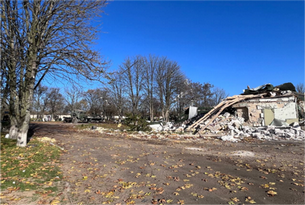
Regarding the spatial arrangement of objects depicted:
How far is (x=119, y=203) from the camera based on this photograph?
12.4ft

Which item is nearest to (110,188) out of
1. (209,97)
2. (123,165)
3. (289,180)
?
(123,165)

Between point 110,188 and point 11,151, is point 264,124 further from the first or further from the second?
point 11,151

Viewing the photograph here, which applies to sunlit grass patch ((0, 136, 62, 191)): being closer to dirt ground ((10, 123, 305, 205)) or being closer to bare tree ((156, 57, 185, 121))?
dirt ground ((10, 123, 305, 205))

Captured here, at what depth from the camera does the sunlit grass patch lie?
179 inches

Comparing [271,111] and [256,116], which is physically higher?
[271,111]

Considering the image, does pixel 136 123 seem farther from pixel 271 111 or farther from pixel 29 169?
pixel 29 169

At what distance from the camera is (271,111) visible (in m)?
17.0

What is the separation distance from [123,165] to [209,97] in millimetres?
50456

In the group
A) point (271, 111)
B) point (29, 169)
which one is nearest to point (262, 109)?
point (271, 111)

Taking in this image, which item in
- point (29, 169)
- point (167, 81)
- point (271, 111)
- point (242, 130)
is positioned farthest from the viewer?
point (167, 81)

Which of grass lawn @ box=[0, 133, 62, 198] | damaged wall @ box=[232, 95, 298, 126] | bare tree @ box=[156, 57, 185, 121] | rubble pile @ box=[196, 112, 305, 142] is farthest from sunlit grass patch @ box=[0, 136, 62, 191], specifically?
bare tree @ box=[156, 57, 185, 121]

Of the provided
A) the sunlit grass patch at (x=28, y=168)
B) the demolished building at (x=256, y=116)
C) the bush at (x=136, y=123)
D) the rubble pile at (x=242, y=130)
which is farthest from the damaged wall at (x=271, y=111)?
the sunlit grass patch at (x=28, y=168)

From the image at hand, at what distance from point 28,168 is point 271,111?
17833mm

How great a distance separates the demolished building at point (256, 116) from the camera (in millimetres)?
15566
